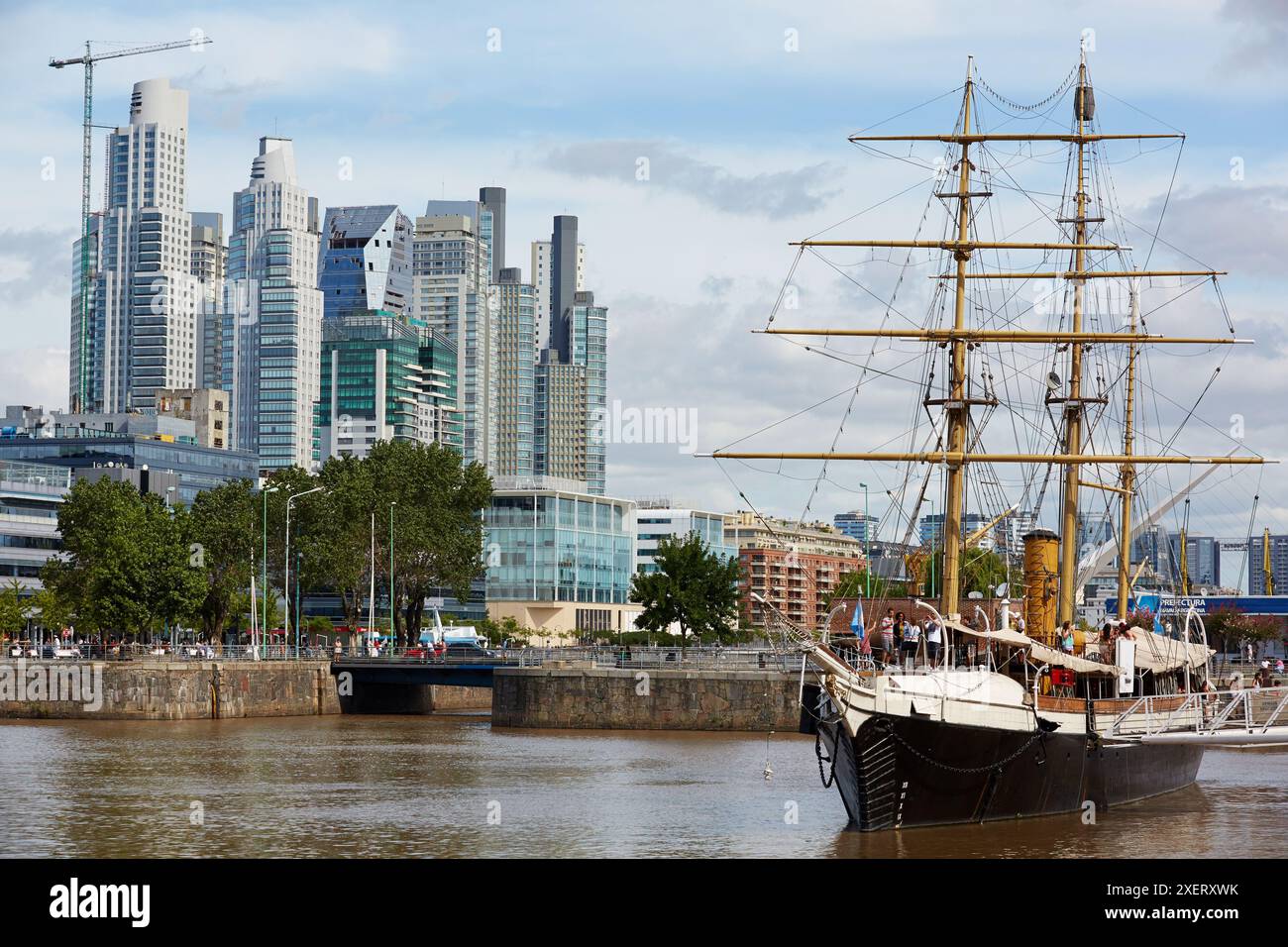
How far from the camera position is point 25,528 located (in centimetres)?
19000

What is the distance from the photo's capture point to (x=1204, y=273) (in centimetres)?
7412

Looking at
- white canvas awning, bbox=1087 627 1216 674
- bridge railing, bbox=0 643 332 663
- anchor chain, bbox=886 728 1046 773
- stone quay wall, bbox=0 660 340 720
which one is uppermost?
white canvas awning, bbox=1087 627 1216 674

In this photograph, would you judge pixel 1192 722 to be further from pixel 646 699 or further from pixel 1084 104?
pixel 646 699

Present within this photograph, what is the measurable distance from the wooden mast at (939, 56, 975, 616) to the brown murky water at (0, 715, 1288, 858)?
822cm

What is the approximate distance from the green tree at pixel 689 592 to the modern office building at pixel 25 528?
74.7 meters

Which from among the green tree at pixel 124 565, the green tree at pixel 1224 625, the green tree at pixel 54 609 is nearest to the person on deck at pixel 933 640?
the green tree at pixel 124 565

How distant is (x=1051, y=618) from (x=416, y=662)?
53979 millimetres

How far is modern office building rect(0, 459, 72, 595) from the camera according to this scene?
188m

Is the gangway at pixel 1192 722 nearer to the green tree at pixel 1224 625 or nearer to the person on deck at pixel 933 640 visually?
the person on deck at pixel 933 640

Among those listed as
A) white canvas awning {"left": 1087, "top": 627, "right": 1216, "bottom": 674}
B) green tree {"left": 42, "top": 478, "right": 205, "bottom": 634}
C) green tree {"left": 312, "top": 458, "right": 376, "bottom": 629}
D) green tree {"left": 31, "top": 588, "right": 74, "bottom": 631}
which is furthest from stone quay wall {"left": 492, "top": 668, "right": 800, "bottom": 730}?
green tree {"left": 31, "top": 588, "right": 74, "bottom": 631}

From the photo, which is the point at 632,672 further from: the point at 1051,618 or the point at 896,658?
the point at 896,658

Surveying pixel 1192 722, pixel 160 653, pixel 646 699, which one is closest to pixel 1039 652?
pixel 1192 722

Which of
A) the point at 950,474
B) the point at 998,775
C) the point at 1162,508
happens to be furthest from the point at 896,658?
the point at 1162,508

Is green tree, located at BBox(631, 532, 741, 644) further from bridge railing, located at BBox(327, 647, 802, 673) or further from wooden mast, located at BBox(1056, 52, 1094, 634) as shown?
wooden mast, located at BBox(1056, 52, 1094, 634)
